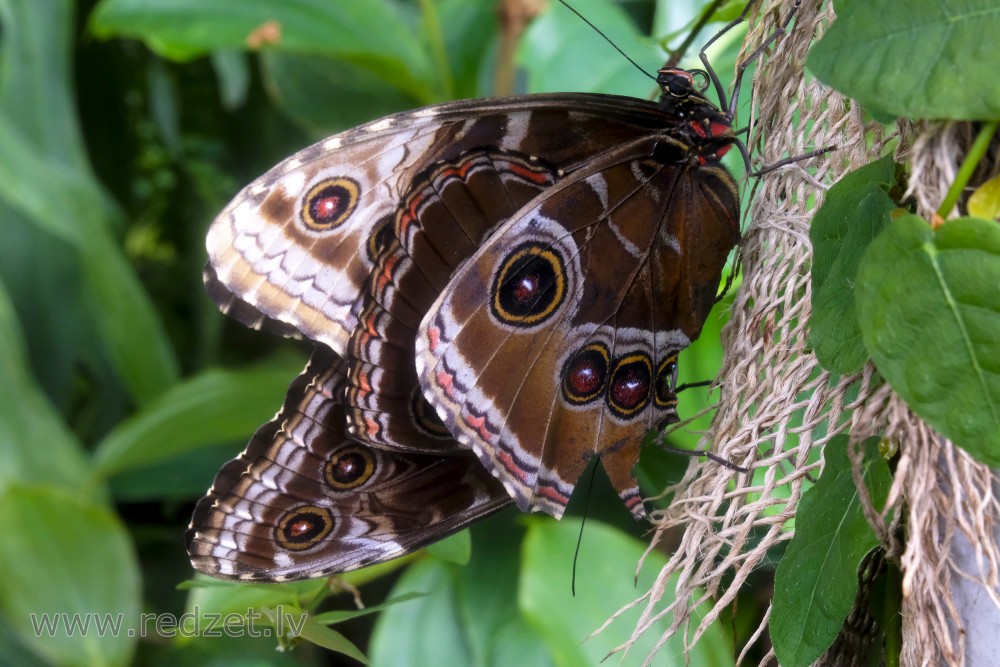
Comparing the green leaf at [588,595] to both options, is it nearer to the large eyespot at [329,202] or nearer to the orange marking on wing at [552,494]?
→ the orange marking on wing at [552,494]

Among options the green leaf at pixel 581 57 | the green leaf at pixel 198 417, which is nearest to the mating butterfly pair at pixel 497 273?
the green leaf at pixel 581 57

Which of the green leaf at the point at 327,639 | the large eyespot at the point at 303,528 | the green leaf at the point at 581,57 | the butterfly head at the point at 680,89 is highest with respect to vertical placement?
the green leaf at the point at 581,57

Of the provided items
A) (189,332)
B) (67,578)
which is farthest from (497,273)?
(189,332)

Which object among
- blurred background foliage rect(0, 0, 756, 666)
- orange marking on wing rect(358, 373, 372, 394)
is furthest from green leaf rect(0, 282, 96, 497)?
orange marking on wing rect(358, 373, 372, 394)

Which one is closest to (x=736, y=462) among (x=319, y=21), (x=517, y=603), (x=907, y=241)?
(x=907, y=241)

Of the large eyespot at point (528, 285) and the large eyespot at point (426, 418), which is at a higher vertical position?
the large eyespot at point (528, 285)

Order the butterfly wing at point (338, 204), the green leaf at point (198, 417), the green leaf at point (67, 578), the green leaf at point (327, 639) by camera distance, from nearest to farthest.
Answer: the green leaf at point (327, 639) → the butterfly wing at point (338, 204) → the green leaf at point (67, 578) → the green leaf at point (198, 417)
